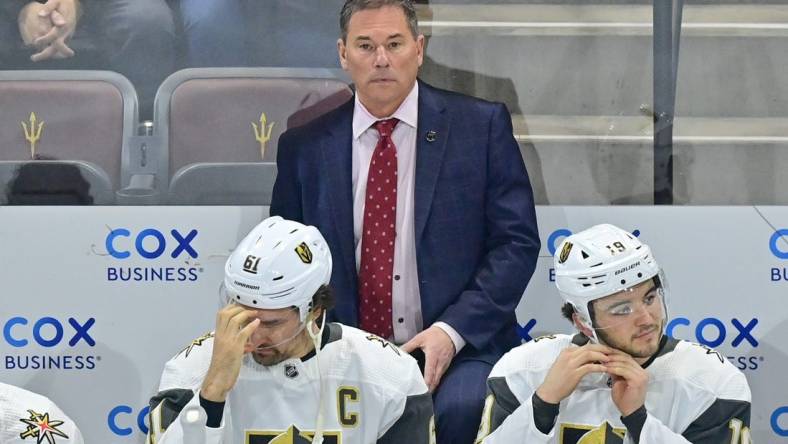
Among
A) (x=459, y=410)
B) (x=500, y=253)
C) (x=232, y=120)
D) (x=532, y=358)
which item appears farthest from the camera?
(x=232, y=120)

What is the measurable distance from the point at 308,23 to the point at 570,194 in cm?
92

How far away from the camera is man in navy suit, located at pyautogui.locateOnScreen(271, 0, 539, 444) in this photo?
4.04 meters

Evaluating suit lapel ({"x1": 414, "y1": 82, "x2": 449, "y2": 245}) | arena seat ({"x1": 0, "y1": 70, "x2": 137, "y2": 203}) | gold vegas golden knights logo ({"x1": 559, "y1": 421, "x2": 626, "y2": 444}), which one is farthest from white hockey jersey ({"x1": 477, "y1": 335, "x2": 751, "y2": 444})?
arena seat ({"x1": 0, "y1": 70, "x2": 137, "y2": 203})

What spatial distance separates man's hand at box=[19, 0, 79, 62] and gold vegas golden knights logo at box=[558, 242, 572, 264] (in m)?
1.70

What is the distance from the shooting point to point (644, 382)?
3408 millimetres

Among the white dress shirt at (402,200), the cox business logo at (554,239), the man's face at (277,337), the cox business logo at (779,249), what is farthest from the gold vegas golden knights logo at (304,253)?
the cox business logo at (779,249)

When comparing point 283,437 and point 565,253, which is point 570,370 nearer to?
point 565,253

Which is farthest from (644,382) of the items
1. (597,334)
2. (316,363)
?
(316,363)

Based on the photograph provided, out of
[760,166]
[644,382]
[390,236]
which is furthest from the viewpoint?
[760,166]

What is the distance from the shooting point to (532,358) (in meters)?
3.63

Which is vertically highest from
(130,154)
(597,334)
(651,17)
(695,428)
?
(651,17)

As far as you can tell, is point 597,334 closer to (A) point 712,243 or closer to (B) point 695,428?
(B) point 695,428

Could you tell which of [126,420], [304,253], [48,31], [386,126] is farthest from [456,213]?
[48,31]

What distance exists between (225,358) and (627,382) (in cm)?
92
